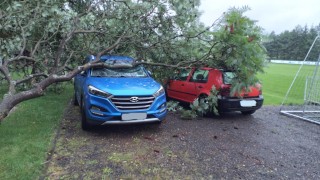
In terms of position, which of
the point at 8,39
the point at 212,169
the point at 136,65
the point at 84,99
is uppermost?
the point at 8,39

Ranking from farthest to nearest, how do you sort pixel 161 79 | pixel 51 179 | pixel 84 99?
pixel 161 79, pixel 84 99, pixel 51 179

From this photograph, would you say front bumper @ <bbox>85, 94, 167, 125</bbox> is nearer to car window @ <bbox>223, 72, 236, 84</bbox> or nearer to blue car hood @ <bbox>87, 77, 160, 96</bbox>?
blue car hood @ <bbox>87, 77, 160, 96</bbox>

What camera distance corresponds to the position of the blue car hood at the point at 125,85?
6.28 m

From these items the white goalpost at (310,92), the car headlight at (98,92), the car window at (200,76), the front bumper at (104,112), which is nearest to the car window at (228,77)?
the car window at (200,76)

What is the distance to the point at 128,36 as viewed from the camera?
7977 millimetres

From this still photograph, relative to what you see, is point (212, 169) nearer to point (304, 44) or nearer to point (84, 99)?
point (84, 99)

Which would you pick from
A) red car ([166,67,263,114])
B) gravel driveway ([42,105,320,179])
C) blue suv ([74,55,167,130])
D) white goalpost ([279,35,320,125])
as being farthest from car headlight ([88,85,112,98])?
white goalpost ([279,35,320,125])

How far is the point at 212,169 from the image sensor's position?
194 inches

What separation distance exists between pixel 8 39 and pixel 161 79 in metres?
4.83

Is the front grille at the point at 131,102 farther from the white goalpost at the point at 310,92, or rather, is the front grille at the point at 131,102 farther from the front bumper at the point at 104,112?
the white goalpost at the point at 310,92

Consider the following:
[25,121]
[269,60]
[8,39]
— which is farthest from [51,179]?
[269,60]

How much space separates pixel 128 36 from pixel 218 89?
9.33 ft

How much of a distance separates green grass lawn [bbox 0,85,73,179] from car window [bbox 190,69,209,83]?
4058 mm

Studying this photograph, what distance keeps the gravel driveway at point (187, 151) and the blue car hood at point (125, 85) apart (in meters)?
1.01
